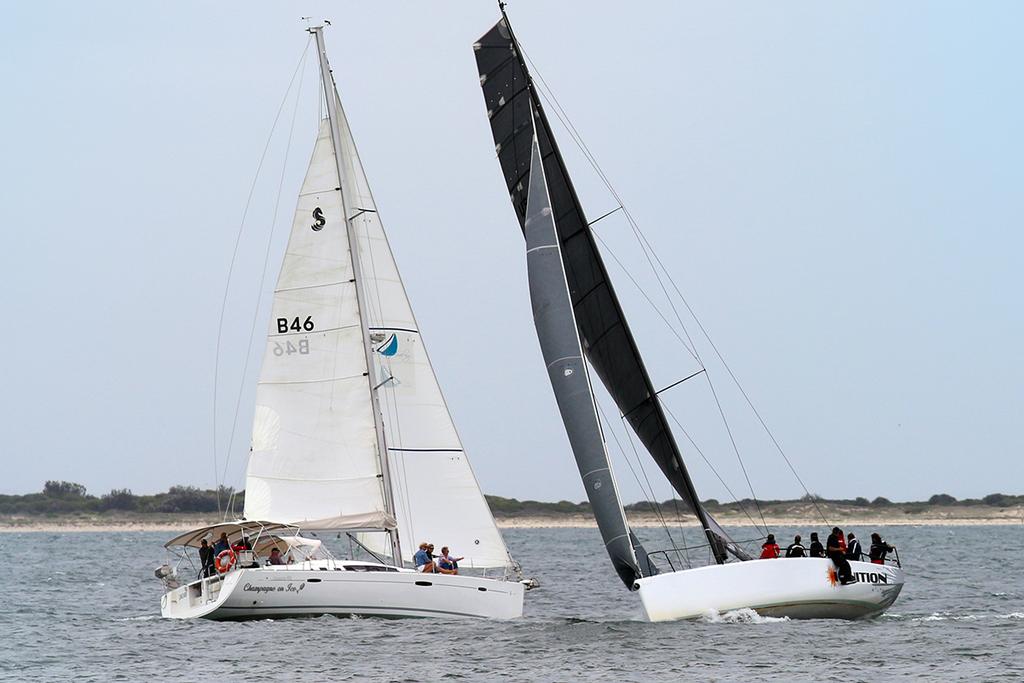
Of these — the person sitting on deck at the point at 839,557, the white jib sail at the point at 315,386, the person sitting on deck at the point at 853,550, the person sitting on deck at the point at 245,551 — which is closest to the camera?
the person sitting on deck at the point at 839,557

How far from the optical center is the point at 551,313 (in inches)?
1073

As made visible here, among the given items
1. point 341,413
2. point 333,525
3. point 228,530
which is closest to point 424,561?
point 333,525

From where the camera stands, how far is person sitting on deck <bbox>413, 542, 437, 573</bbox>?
2845cm

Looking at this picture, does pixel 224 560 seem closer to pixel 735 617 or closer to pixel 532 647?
pixel 532 647

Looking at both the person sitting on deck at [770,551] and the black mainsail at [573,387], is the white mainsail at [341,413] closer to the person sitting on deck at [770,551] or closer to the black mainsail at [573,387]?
the black mainsail at [573,387]

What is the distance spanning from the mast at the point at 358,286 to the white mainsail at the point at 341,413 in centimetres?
9

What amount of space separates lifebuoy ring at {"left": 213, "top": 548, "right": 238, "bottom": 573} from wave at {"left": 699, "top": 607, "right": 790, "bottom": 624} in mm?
9204

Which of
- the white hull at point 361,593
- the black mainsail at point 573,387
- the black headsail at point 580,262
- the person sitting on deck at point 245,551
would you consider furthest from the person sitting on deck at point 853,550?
the person sitting on deck at point 245,551

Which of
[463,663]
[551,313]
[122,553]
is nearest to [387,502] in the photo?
[551,313]

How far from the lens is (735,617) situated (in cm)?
2612

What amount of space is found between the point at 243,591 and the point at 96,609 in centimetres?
910

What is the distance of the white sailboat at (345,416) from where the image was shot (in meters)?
30.7

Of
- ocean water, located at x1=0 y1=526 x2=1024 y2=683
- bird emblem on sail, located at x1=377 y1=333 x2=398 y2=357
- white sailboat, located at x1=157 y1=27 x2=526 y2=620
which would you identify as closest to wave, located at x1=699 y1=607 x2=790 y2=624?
ocean water, located at x1=0 y1=526 x2=1024 y2=683

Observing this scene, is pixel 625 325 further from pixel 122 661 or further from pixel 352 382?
pixel 122 661
